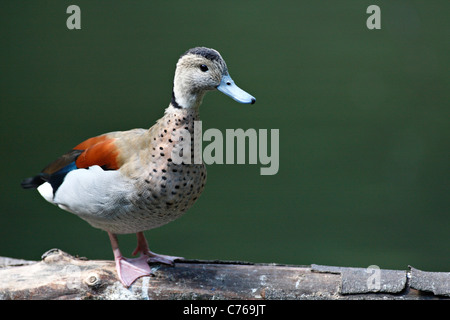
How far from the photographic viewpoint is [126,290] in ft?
5.45

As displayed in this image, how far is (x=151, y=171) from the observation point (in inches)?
63.4

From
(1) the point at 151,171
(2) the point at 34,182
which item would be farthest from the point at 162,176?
(2) the point at 34,182

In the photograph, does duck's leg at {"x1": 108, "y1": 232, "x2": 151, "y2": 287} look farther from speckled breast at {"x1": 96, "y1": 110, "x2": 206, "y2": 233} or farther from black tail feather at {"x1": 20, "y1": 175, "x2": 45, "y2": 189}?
black tail feather at {"x1": 20, "y1": 175, "x2": 45, "y2": 189}

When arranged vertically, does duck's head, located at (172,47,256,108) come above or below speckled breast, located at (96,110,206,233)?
above

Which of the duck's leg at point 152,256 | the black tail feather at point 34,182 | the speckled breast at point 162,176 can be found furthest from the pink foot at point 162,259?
the black tail feather at point 34,182

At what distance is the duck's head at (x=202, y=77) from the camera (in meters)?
1.55

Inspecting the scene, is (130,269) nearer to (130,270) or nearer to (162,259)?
(130,270)

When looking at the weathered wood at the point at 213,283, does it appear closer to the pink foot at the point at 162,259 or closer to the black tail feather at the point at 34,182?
the pink foot at the point at 162,259

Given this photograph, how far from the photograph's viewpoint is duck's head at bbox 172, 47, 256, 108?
60.9 inches

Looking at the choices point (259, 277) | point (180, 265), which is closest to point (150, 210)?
point (180, 265)

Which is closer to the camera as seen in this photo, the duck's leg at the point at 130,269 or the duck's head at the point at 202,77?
the duck's head at the point at 202,77

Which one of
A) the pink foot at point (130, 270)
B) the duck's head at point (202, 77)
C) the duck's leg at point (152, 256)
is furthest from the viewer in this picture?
the duck's leg at point (152, 256)

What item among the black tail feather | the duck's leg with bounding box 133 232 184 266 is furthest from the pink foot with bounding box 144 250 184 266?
the black tail feather

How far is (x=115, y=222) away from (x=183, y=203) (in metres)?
0.20
